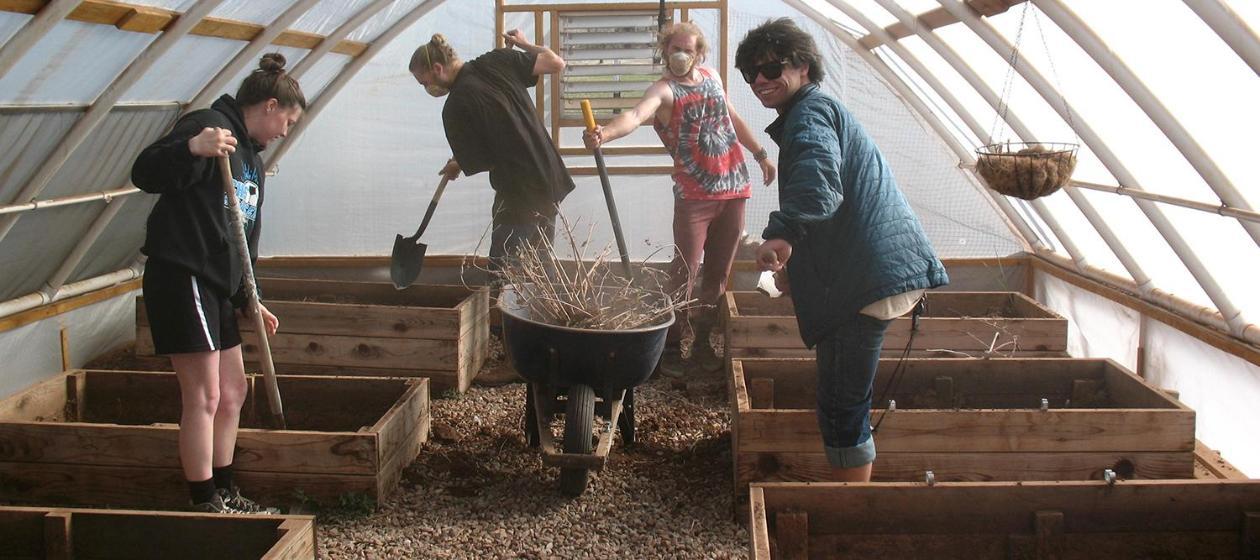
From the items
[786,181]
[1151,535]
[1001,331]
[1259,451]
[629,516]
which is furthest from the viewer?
[1001,331]

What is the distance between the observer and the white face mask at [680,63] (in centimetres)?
518

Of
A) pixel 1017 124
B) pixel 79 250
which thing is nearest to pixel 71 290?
pixel 79 250

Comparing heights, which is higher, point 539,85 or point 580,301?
point 539,85

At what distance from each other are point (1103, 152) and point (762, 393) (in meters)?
1.78

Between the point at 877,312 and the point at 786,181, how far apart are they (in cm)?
43

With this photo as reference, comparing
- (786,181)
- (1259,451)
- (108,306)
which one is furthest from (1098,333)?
(108,306)

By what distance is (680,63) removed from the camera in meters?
5.19

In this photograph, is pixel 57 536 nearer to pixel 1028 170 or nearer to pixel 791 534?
pixel 791 534

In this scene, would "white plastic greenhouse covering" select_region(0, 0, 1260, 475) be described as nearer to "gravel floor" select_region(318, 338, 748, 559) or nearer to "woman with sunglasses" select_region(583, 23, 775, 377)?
"woman with sunglasses" select_region(583, 23, 775, 377)

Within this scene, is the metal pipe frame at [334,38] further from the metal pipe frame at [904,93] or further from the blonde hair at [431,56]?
the metal pipe frame at [904,93]

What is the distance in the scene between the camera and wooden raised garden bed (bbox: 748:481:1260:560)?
278 cm

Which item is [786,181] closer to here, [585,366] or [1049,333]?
[585,366]

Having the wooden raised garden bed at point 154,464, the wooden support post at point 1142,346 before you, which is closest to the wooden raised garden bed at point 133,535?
the wooden raised garden bed at point 154,464

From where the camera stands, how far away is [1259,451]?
4348mm
